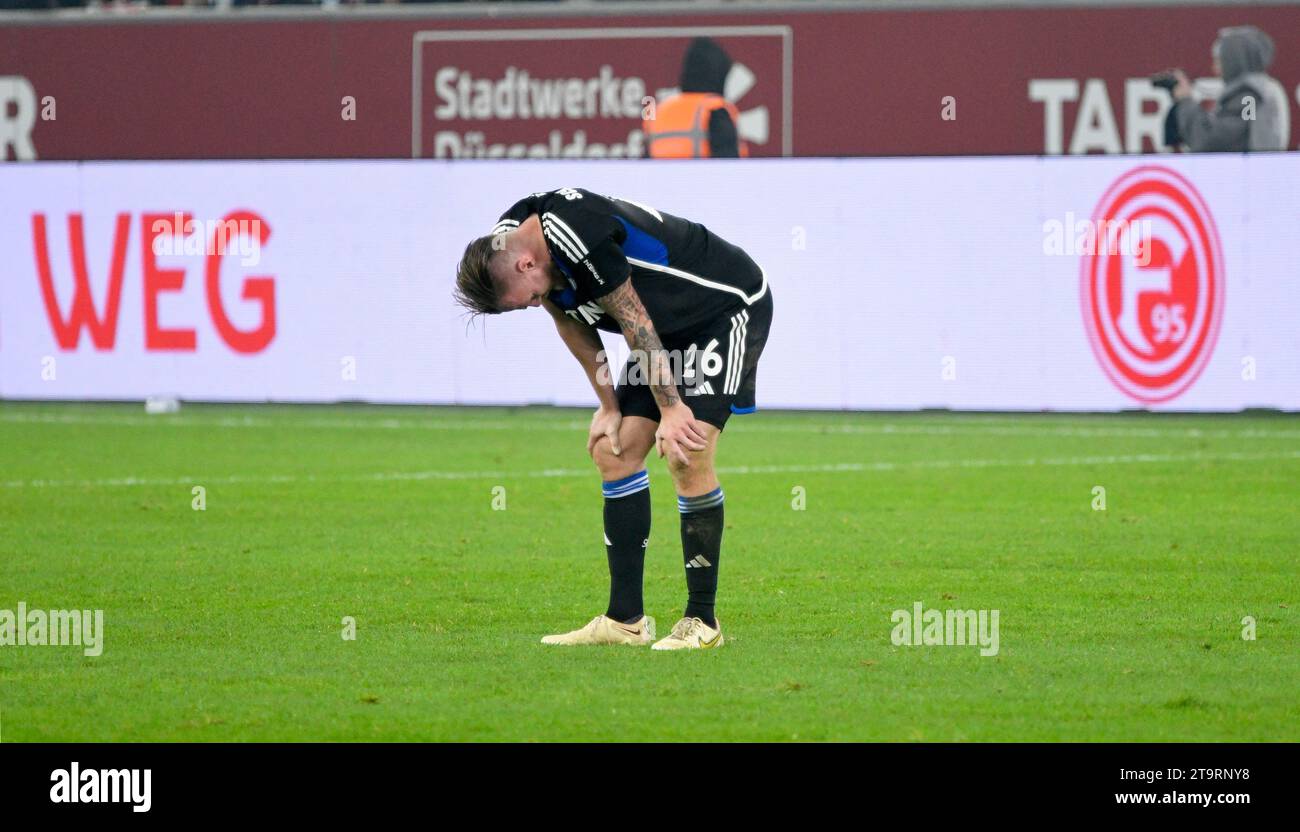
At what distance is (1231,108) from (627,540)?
13.1 m

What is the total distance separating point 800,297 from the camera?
18.7 metres

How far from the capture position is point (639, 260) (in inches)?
294

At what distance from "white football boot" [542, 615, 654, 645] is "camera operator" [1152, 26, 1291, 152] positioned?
12.8 metres

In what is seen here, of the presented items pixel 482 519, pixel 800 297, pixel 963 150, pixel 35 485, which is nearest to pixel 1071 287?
pixel 800 297

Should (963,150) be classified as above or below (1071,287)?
above

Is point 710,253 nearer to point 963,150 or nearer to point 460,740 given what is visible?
point 460,740

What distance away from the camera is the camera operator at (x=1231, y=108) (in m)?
19.0

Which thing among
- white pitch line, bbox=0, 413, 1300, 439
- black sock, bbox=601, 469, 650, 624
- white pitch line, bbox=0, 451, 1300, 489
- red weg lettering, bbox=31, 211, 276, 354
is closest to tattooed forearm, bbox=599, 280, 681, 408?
black sock, bbox=601, 469, 650, 624

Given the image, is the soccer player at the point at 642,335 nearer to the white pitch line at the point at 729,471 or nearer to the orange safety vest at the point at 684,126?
the white pitch line at the point at 729,471

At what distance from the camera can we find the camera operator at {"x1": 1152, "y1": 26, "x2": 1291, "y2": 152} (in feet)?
62.5

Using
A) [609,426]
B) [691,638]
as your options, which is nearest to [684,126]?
[609,426]

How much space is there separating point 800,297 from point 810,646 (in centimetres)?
1133

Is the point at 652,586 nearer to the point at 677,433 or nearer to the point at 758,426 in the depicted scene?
the point at 677,433

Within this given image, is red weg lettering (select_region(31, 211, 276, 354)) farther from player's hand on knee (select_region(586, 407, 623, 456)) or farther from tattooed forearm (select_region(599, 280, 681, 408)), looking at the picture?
tattooed forearm (select_region(599, 280, 681, 408))
